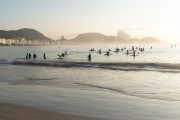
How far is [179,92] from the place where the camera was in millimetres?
18531

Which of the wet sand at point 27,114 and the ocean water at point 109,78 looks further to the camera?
the ocean water at point 109,78

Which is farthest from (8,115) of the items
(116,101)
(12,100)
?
(116,101)

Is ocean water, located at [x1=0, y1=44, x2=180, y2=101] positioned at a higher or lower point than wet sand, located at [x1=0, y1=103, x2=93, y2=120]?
lower

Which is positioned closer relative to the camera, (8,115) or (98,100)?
(8,115)

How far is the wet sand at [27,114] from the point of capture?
1134 cm

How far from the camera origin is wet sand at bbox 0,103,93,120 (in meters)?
11.3

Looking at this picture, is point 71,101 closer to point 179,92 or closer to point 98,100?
point 98,100

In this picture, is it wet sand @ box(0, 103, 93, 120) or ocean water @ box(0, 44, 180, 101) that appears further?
ocean water @ box(0, 44, 180, 101)

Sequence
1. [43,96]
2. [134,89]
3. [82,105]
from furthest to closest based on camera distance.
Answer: [134,89], [43,96], [82,105]

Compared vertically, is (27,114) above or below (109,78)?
above

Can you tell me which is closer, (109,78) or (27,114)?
(27,114)

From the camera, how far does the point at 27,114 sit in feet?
39.1

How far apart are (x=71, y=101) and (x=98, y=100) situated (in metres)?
1.47

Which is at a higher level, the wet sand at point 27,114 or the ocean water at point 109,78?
the wet sand at point 27,114
